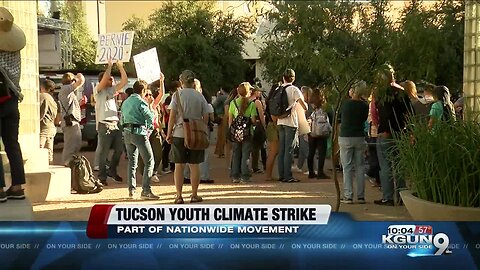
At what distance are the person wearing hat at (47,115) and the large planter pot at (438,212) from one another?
A: 196 cm

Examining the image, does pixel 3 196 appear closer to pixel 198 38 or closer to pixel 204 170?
pixel 198 38

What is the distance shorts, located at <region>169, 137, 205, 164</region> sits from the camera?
15.9ft

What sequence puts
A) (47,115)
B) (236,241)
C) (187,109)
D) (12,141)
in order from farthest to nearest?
(187,109)
(47,115)
(12,141)
(236,241)

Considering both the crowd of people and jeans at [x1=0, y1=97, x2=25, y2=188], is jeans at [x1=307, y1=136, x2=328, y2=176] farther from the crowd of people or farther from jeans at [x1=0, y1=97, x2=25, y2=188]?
jeans at [x1=0, y1=97, x2=25, y2=188]

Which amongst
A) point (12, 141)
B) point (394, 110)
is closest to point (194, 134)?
point (394, 110)

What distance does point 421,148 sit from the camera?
3.22 metres

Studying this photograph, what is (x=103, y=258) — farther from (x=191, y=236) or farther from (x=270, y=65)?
(x=270, y=65)

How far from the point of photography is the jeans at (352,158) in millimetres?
4328

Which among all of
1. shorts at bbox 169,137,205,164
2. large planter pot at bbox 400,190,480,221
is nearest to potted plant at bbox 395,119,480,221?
large planter pot at bbox 400,190,480,221

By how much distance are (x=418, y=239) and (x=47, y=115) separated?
2.46 m

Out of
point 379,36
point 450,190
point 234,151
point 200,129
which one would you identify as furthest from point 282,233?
point 234,151

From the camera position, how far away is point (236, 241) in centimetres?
279

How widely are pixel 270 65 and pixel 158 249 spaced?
1052mm

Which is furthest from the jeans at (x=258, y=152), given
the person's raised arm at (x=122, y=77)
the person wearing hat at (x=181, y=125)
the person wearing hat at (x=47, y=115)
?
the person wearing hat at (x=47, y=115)
